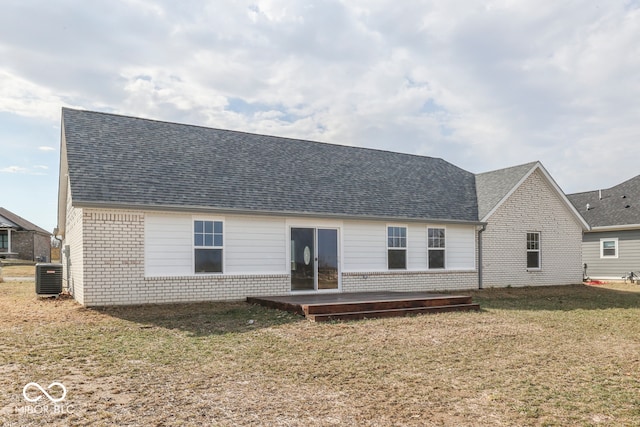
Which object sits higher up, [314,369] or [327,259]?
[327,259]

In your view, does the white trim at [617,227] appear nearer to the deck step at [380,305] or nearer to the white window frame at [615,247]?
the white window frame at [615,247]

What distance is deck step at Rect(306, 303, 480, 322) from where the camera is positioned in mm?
10477

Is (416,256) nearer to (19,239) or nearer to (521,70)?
(521,70)

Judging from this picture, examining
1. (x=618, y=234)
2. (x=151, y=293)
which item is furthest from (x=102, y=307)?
(x=618, y=234)

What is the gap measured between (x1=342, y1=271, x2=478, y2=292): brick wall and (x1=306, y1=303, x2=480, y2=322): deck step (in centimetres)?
352

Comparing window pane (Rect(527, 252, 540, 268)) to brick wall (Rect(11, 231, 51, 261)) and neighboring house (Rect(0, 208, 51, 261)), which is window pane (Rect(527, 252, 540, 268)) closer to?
A: neighboring house (Rect(0, 208, 51, 261))

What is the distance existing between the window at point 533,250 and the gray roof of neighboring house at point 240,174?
301 centimetres

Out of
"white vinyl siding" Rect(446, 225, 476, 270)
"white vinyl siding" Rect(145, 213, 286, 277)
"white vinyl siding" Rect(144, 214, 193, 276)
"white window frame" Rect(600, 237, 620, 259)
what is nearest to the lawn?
"white vinyl siding" Rect(144, 214, 193, 276)

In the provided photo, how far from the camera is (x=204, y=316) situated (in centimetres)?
1092

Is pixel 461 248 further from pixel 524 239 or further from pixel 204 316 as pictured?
pixel 204 316

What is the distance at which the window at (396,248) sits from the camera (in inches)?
639

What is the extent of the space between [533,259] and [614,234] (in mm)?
8592

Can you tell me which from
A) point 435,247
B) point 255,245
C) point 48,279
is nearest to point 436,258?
point 435,247

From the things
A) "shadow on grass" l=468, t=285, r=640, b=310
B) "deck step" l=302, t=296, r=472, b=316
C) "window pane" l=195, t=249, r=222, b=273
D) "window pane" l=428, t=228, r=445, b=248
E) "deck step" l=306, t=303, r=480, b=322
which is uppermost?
"window pane" l=428, t=228, r=445, b=248
